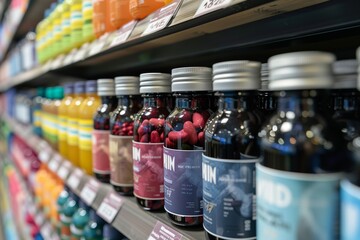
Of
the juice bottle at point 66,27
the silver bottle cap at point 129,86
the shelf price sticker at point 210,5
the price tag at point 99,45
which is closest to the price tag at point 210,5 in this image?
the shelf price sticker at point 210,5

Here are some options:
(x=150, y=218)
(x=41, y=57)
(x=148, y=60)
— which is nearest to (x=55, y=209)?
(x=41, y=57)

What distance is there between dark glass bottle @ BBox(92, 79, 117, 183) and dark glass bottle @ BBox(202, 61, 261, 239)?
0.56m

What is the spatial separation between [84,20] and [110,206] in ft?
2.23

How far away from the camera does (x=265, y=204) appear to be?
1.45ft

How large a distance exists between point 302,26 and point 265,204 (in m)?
0.38

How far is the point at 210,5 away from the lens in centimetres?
57

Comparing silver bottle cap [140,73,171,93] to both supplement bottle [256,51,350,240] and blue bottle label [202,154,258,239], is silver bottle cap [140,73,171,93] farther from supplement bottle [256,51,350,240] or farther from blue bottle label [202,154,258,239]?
supplement bottle [256,51,350,240]

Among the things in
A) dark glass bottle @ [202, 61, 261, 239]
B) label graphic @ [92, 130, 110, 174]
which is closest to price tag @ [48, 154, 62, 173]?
label graphic @ [92, 130, 110, 174]

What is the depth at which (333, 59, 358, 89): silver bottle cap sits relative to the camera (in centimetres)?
45

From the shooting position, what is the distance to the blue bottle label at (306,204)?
40 centimetres

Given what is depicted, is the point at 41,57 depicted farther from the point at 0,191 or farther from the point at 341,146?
the point at 0,191

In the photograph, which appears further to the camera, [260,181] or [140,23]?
[140,23]

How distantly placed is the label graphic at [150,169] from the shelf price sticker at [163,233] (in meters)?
0.08

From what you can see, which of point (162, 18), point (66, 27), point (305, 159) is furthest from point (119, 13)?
point (305, 159)
